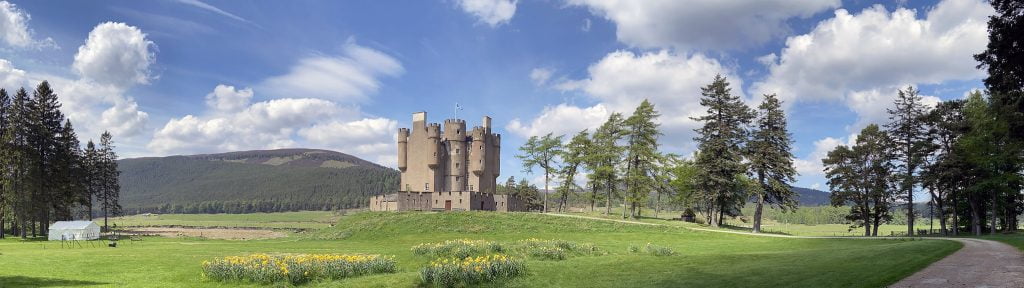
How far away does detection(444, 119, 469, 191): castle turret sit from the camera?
72.6 metres

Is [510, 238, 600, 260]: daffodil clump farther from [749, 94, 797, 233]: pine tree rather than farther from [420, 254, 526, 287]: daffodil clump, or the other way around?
[749, 94, 797, 233]: pine tree

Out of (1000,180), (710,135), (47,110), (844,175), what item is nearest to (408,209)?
(710,135)

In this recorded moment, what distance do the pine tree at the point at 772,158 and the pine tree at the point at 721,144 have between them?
135 cm

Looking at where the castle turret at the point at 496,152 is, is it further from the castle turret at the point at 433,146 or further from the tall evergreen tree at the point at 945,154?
the tall evergreen tree at the point at 945,154

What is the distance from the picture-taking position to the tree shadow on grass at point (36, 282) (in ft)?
61.3

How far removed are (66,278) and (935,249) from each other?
34022mm

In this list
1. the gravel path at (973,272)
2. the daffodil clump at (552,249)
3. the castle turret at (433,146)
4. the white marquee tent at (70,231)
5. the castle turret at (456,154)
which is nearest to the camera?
the gravel path at (973,272)

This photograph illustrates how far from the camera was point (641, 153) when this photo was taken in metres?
59.6

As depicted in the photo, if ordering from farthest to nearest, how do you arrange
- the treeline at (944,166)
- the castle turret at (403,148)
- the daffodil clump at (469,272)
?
the castle turret at (403,148) < the treeline at (944,166) < the daffodil clump at (469,272)

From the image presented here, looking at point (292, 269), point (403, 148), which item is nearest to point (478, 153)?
point (403, 148)

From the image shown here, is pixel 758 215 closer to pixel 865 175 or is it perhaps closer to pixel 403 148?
pixel 865 175

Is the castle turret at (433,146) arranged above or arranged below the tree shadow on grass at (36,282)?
above

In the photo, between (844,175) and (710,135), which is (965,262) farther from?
(844,175)

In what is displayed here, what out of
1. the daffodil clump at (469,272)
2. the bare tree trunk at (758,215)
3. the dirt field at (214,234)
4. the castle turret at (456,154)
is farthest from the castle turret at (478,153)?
the daffodil clump at (469,272)
